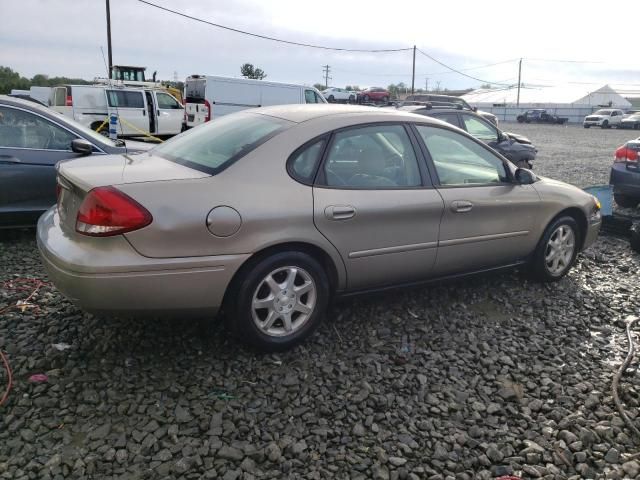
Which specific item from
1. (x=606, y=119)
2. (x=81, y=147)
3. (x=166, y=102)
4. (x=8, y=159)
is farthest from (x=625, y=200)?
(x=606, y=119)

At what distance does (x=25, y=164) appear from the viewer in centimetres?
540

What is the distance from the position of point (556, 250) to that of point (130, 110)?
14.9 metres

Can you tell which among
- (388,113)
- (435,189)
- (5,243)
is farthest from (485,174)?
(5,243)

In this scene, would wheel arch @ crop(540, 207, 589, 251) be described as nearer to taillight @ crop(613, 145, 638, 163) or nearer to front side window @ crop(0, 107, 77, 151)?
taillight @ crop(613, 145, 638, 163)

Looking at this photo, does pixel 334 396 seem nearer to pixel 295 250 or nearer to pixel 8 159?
pixel 295 250

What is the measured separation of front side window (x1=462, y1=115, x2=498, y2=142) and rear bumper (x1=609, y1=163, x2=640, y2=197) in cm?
237

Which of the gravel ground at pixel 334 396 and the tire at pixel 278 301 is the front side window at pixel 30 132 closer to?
the gravel ground at pixel 334 396

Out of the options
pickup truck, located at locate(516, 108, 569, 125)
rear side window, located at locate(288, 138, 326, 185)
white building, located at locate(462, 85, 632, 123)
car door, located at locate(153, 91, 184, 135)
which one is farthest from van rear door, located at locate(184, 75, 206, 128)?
white building, located at locate(462, 85, 632, 123)

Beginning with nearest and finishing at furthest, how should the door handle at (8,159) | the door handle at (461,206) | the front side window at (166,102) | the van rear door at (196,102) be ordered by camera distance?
the door handle at (461,206) < the door handle at (8,159) < the van rear door at (196,102) < the front side window at (166,102)

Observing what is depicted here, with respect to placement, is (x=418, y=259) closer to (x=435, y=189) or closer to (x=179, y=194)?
(x=435, y=189)

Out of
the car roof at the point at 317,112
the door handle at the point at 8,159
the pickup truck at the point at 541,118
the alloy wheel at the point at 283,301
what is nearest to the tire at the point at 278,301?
the alloy wheel at the point at 283,301

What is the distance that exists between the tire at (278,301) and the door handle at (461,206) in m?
1.17

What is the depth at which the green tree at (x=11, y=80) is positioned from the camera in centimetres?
3600

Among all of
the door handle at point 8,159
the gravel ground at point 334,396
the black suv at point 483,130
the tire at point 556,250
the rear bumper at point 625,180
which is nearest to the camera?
the gravel ground at point 334,396
